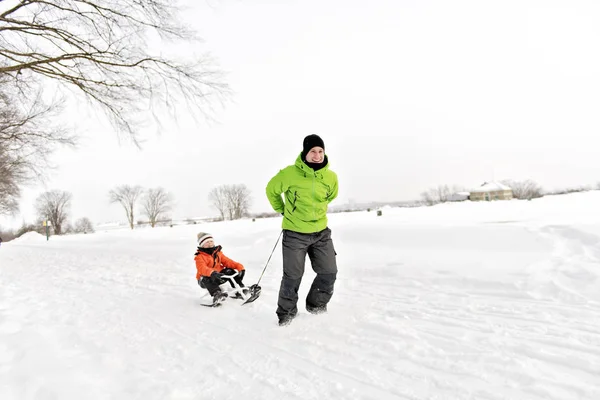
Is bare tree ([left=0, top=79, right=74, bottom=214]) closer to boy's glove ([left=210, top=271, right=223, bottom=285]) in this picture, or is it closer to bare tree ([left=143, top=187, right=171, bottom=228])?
boy's glove ([left=210, top=271, right=223, bottom=285])

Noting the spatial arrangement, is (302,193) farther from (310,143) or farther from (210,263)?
(210,263)

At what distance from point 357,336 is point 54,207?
87.8 metres

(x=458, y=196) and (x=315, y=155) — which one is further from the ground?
(x=315, y=155)

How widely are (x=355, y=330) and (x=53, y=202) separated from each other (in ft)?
289

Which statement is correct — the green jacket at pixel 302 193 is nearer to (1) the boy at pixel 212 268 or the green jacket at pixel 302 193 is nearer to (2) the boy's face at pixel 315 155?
(2) the boy's face at pixel 315 155

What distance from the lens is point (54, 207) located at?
2889 inches

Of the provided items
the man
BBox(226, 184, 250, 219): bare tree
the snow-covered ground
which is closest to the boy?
the snow-covered ground

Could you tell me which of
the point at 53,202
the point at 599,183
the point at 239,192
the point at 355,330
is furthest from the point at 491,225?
the point at 53,202

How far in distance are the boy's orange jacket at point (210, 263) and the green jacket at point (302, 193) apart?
1.80 m

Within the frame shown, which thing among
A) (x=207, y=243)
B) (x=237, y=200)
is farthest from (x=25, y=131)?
(x=237, y=200)

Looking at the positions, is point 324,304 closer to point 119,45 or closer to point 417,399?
point 417,399

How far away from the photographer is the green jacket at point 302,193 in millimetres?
3682

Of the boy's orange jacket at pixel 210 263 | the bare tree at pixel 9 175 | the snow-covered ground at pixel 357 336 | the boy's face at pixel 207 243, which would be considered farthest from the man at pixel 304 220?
the bare tree at pixel 9 175

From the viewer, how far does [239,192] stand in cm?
7669
